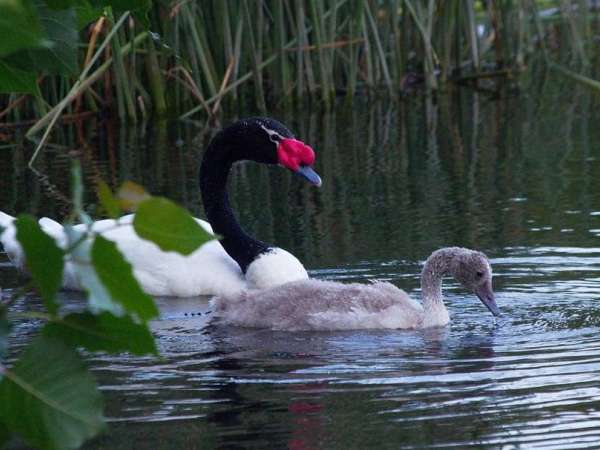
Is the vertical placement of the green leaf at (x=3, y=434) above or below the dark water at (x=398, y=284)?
above

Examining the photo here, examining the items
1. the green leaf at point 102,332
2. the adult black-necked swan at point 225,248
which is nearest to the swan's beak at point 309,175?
the adult black-necked swan at point 225,248

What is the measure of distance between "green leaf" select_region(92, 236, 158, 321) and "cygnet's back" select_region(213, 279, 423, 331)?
14.4 feet

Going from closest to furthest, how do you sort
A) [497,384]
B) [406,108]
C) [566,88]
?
[497,384] → [406,108] → [566,88]

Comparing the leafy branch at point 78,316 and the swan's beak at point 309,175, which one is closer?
the leafy branch at point 78,316

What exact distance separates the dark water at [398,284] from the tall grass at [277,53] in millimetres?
472

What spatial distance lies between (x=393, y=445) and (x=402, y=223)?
15.0 ft

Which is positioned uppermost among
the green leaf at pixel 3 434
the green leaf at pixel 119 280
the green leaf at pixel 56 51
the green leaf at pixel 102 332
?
the green leaf at pixel 56 51

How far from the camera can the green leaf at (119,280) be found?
1463 mm

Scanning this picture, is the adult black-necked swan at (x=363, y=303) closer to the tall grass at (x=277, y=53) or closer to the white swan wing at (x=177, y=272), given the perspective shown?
the white swan wing at (x=177, y=272)

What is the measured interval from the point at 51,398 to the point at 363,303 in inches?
175

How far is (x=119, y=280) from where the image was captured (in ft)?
4.93

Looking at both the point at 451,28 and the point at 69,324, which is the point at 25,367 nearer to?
the point at 69,324

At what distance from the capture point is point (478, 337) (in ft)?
18.7

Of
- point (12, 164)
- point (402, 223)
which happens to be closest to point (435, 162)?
point (402, 223)
